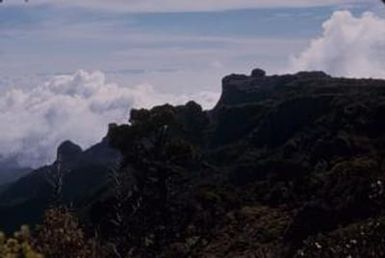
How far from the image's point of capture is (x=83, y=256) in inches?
725

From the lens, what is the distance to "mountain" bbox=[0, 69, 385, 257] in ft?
109

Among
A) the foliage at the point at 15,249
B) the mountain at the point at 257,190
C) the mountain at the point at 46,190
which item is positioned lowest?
the mountain at the point at 46,190

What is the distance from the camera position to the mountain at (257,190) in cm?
3316

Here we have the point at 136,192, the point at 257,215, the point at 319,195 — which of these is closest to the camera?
the point at 319,195

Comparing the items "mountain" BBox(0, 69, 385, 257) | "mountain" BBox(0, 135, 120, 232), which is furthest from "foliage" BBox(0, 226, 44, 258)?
"mountain" BBox(0, 135, 120, 232)

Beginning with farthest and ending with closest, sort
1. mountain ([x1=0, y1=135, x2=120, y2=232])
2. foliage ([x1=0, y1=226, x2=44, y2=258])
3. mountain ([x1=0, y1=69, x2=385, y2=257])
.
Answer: mountain ([x1=0, y1=135, x2=120, y2=232]) → mountain ([x1=0, y1=69, x2=385, y2=257]) → foliage ([x1=0, y1=226, x2=44, y2=258])

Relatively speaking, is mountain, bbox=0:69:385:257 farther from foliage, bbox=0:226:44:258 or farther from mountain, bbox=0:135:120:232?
mountain, bbox=0:135:120:232

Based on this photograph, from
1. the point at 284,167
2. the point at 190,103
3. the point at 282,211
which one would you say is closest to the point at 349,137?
the point at 284,167

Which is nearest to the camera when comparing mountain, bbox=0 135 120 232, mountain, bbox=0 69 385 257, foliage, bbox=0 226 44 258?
foliage, bbox=0 226 44 258

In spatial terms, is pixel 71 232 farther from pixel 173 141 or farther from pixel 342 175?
pixel 173 141

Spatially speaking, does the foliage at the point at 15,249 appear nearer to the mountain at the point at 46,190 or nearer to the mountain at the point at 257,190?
the mountain at the point at 257,190

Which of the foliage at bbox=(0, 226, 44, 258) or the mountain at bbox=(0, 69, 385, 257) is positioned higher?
the foliage at bbox=(0, 226, 44, 258)

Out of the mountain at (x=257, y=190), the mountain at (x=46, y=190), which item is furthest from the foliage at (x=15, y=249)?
the mountain at (x=46, y=190)

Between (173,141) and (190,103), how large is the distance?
3494 centimetres
